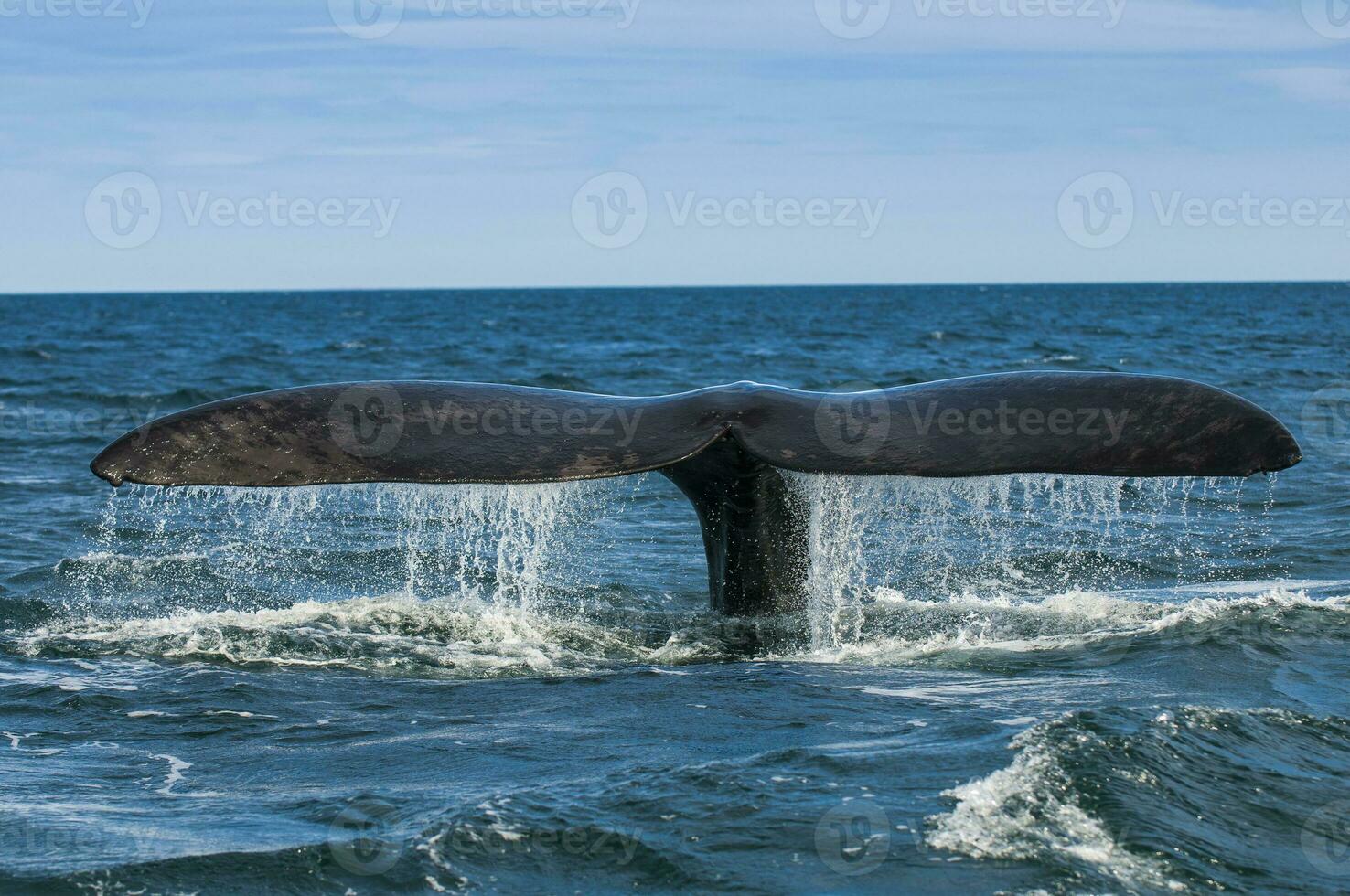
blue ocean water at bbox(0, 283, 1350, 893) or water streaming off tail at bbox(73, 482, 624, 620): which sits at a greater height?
water streaming off tail at bbox(73, 482, 624, 620)

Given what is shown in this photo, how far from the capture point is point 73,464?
47.2ft

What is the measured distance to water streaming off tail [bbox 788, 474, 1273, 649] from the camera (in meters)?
5.79

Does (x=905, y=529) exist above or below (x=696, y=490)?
below

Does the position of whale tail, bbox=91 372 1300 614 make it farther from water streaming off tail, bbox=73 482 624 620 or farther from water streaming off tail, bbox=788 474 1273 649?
water streaming off tail, bbox=73 482 624 620

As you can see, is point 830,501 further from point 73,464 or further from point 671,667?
point 73,464

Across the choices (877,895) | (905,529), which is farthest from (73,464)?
(877,895)

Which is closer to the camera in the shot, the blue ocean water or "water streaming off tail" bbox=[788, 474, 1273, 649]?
the blue ocean water

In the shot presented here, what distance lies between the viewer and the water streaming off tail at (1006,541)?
228 inches

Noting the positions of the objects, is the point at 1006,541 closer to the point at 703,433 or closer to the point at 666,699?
the point at 666,699

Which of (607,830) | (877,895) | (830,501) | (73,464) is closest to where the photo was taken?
(877,895)

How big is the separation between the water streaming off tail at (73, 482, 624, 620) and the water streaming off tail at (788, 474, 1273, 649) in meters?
1.30

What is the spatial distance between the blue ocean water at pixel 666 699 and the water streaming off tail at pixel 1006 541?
4cm

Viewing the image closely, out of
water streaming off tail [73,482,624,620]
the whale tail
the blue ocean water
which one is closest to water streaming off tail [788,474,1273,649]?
the blue ocean water

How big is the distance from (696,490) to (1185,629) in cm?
249
